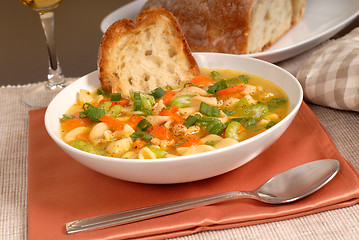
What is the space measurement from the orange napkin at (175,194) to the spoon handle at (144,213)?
2cm

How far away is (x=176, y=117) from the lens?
233cm

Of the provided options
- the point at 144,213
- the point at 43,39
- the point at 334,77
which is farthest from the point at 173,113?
the point at 43,39

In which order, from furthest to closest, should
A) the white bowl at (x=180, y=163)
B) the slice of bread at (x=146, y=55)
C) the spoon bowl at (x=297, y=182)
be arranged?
the slice of bread at (x=146, y=55) → the spoon bowl at (x=297, y=182) → the white bowl at (x=180, y=163)

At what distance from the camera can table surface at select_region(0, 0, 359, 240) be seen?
74.7 inches

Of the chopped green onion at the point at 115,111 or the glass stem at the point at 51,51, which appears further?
the glass stem at the point at 51,51

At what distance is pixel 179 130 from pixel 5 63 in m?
3.46

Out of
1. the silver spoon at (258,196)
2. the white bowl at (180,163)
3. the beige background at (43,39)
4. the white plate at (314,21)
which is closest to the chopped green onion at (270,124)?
the white bowl at (180,163)

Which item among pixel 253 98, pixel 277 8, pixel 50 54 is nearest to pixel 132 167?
pixel 253 98

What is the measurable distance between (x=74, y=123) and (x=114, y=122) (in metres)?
0.22

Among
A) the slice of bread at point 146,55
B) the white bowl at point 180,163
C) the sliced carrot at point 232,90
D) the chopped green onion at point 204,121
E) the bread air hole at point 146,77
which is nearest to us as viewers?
the white bowl at point 180,163

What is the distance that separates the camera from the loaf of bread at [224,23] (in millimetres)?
3453

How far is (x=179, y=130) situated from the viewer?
87.7 inches

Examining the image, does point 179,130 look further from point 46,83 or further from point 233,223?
point 46,83

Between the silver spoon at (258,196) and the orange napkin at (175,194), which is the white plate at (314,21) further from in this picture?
the silver spoon at (258,196)
